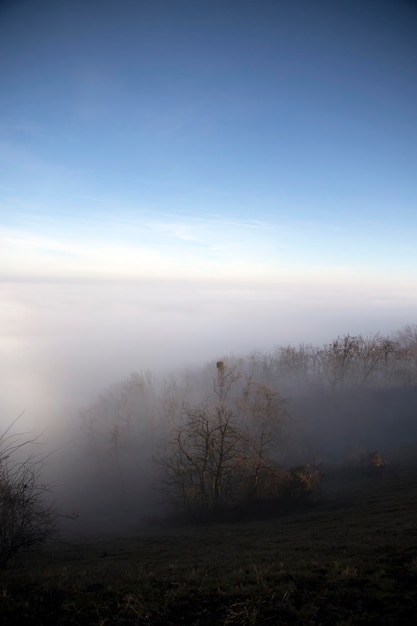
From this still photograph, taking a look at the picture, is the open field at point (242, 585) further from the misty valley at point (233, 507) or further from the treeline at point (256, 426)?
the treeline at point (256, 426)

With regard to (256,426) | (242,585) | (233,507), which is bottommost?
(233,507)

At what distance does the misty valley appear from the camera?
973 cm

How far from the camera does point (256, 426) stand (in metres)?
61.6

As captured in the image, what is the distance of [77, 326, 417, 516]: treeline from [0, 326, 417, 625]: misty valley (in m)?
0.36

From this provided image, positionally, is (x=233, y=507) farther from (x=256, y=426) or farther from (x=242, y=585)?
(x=242, y=585)

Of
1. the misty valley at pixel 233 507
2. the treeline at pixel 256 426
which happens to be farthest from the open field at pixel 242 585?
the treeline at pixel 256 426

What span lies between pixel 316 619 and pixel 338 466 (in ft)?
145

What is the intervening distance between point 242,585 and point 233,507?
2806cm

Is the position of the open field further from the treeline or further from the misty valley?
the treeline

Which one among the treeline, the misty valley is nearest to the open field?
the misty valley

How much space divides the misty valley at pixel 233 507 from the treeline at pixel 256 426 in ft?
1.17

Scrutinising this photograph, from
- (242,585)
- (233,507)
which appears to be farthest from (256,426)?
(242,585)

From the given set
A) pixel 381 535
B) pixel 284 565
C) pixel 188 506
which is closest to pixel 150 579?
pixel 284 565

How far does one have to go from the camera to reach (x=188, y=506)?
3703cm
